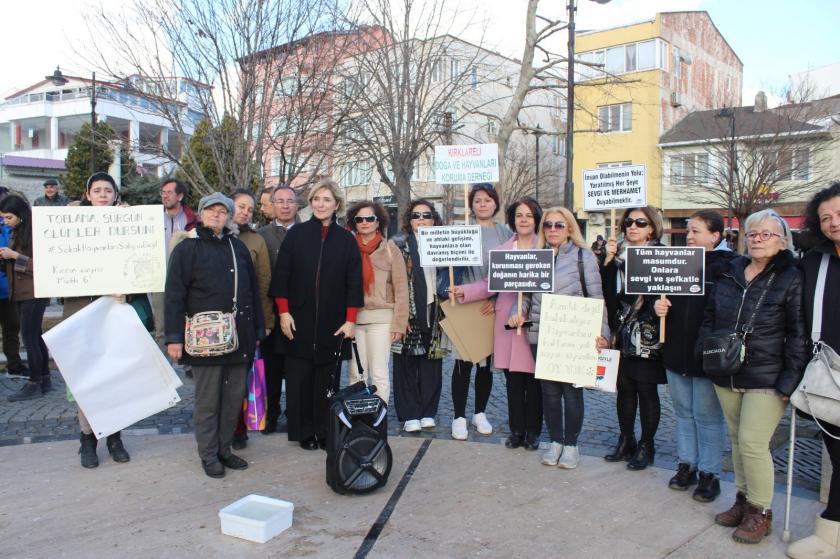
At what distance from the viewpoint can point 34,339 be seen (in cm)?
702

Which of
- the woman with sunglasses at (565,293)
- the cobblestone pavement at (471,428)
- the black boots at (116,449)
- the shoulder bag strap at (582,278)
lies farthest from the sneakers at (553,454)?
the black boots at (116,449)

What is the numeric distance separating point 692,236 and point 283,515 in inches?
129

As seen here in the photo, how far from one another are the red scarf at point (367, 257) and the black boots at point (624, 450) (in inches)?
93.1

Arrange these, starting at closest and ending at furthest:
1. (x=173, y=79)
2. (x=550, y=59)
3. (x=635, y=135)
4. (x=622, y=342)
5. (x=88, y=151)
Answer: (x=622, y=342) → (x=173, y=79) → (x=550, y=59) → (x=88, y=151) → (x=635, y=135)

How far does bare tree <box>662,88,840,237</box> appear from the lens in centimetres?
2595

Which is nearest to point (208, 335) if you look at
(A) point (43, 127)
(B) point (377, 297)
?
(B) point (377, 297)

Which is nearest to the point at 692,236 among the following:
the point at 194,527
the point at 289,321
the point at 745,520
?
the point at 745,520

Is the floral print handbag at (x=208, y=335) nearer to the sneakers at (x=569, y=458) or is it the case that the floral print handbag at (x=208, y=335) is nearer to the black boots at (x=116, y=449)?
the black boots at (x=116, y=449)

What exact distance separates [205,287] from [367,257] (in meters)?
1.47

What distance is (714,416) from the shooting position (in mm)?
4402

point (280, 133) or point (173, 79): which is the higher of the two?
point (173, 79)

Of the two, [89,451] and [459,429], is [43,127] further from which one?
[459,429]

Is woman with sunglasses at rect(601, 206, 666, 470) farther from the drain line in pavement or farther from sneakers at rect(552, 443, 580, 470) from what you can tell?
the drain line in pavement

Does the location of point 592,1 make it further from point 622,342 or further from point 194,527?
point 194,527
